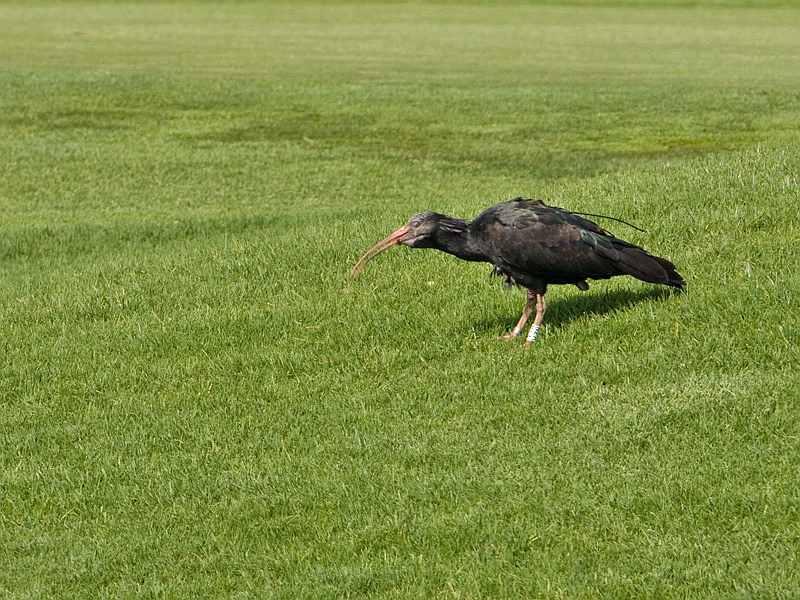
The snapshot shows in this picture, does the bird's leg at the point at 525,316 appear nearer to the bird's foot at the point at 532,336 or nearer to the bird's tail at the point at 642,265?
the bird's foot at the point at 532,336

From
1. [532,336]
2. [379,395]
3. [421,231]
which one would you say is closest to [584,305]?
[532,336]

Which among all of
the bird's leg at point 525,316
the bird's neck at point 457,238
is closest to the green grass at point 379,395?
the bird's leg at point 525,316

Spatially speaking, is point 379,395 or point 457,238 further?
point 457,238

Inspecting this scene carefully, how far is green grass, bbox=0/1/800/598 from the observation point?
19.7ft

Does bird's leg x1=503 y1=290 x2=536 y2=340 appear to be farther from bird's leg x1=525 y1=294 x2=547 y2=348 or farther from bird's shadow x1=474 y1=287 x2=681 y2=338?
bird's shadow x1=474 y1=287 x2=681 y2=338

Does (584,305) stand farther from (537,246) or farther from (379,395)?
(379,395)

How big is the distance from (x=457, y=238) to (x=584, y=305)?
56.2 inches

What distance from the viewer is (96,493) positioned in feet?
22.9

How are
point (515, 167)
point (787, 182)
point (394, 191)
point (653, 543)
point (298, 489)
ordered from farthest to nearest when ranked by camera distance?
point (515, 167) < point (394, 191) < point (787, 182) < point (298, 489) < point (653, 543)

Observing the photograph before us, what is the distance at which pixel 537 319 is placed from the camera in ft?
28.1

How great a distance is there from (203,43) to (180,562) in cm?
3457

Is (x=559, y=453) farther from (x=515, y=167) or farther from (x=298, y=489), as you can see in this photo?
(x=515, y=167)

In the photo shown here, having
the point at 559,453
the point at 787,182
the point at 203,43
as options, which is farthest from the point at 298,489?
the point at 203,43

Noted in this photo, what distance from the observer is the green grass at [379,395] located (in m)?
6.00
